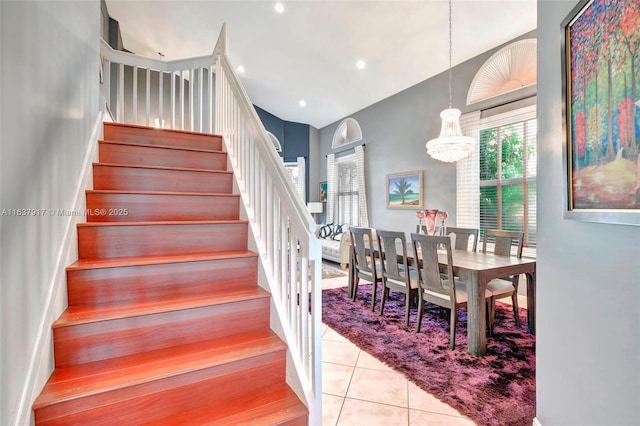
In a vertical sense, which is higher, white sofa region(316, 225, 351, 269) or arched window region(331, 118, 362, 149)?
arched window region(331, 118, 362, 149)

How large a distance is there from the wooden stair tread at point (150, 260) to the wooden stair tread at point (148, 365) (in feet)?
1.43

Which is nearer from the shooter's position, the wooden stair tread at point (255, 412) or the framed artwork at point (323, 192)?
the wooden stair tread at point (255, 412)

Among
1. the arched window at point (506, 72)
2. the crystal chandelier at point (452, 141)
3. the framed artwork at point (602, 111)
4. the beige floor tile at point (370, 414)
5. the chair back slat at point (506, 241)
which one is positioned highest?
the arched window at point (506, 72)

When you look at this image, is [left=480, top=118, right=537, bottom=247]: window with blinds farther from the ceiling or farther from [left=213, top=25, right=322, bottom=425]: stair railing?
[left=213, top=25, right=322, bottom=425]: stair railing

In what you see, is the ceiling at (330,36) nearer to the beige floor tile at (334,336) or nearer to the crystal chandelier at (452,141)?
the crystal chandelier at (452,141)

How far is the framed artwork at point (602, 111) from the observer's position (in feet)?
2.91

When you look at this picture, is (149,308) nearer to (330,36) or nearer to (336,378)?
(336,378)

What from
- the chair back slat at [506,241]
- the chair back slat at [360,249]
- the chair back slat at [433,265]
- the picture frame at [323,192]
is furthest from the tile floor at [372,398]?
the picture frame at [323,192]

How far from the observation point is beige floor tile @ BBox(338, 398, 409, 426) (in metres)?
1.64

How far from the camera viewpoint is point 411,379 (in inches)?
79.9

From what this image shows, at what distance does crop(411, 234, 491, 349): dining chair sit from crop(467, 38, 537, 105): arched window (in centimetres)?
283

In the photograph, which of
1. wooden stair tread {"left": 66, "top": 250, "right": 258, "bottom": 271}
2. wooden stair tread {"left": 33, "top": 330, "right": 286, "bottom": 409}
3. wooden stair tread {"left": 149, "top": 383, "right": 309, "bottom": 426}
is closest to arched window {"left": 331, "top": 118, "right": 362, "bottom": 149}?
Answer: wooden stair tread {"left": 66, "top": 250, "right": 258, "bottom": 271}

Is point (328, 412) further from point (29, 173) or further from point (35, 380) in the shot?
point (29, 173)

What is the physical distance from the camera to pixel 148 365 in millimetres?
1277
